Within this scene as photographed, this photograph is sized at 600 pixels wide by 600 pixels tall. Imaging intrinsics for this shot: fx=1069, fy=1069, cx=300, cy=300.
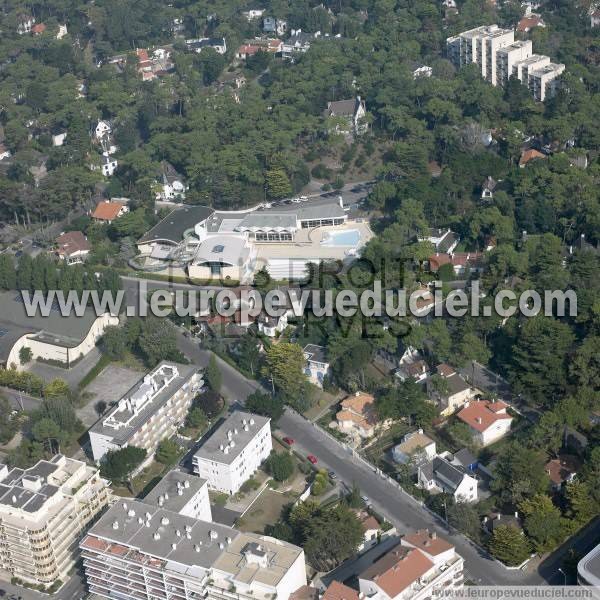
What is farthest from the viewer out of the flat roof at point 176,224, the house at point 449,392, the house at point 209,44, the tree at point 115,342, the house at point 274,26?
the house at point 274,26

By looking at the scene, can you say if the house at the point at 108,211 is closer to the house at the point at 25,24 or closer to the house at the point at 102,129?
the house at the point at 102,129

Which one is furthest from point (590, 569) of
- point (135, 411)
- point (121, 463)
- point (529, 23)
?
point (529, 23)

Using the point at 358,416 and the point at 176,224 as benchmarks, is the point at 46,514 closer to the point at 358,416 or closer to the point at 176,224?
the point at 358,416

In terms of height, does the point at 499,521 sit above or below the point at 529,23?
below

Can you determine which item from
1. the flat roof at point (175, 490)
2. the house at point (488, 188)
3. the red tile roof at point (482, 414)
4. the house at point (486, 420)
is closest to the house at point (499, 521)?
the house at point (486, 420)

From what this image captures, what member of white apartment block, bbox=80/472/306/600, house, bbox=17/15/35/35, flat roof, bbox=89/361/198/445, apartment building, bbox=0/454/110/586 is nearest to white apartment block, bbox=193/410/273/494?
flat roof, bbox=89/361/198/445

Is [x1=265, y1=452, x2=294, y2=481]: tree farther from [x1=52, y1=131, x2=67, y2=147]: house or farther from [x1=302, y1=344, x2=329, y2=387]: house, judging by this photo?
[x1=52, y1=131, x2=67, y2=147]: house

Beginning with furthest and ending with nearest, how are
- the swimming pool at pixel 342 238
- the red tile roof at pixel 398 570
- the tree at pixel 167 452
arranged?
the swimming pool at pixel 342 238 < the tree at pixel 167 452 < the red tile roof at pixel 398 570
